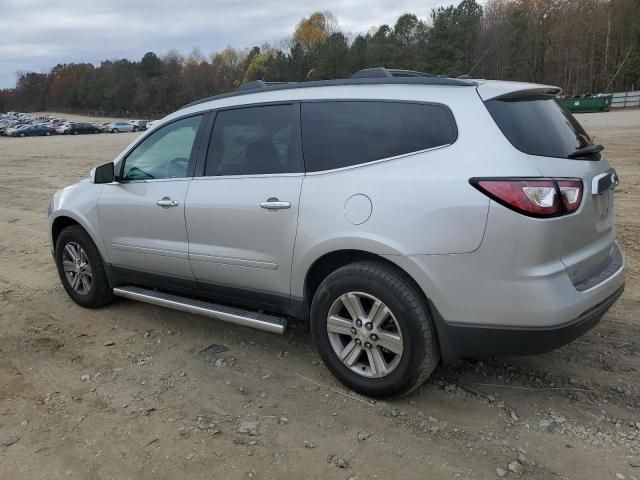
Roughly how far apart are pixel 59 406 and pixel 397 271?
7.48 ft

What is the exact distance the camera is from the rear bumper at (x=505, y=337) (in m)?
2.88

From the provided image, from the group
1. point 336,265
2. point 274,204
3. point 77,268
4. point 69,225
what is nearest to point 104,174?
point 69,225

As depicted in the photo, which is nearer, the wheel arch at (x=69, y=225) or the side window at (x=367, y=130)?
the side window at (x=367, y=130)

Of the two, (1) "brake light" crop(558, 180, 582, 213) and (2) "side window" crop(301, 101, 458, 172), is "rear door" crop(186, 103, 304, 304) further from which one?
(1) "brake light" crop(558, 180, 582, 213)

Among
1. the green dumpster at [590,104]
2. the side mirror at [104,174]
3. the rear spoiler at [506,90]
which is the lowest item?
the green dumpster at [590,104]

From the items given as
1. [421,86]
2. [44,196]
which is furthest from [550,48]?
[421,86]

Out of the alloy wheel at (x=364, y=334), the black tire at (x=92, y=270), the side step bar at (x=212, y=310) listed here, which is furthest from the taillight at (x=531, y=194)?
the black tire at (x=92, y=270)

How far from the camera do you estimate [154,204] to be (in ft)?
14.2

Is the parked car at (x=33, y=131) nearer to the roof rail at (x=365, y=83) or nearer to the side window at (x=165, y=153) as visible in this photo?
the side window at (x=165, y=153)

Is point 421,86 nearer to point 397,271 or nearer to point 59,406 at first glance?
point 397,271

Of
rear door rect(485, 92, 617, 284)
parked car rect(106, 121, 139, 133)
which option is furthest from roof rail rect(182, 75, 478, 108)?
parked car rect(106, 121, 139, 133)

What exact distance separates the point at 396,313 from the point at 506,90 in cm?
140

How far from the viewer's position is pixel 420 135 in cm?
319

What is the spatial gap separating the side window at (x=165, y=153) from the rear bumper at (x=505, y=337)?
2308mm
